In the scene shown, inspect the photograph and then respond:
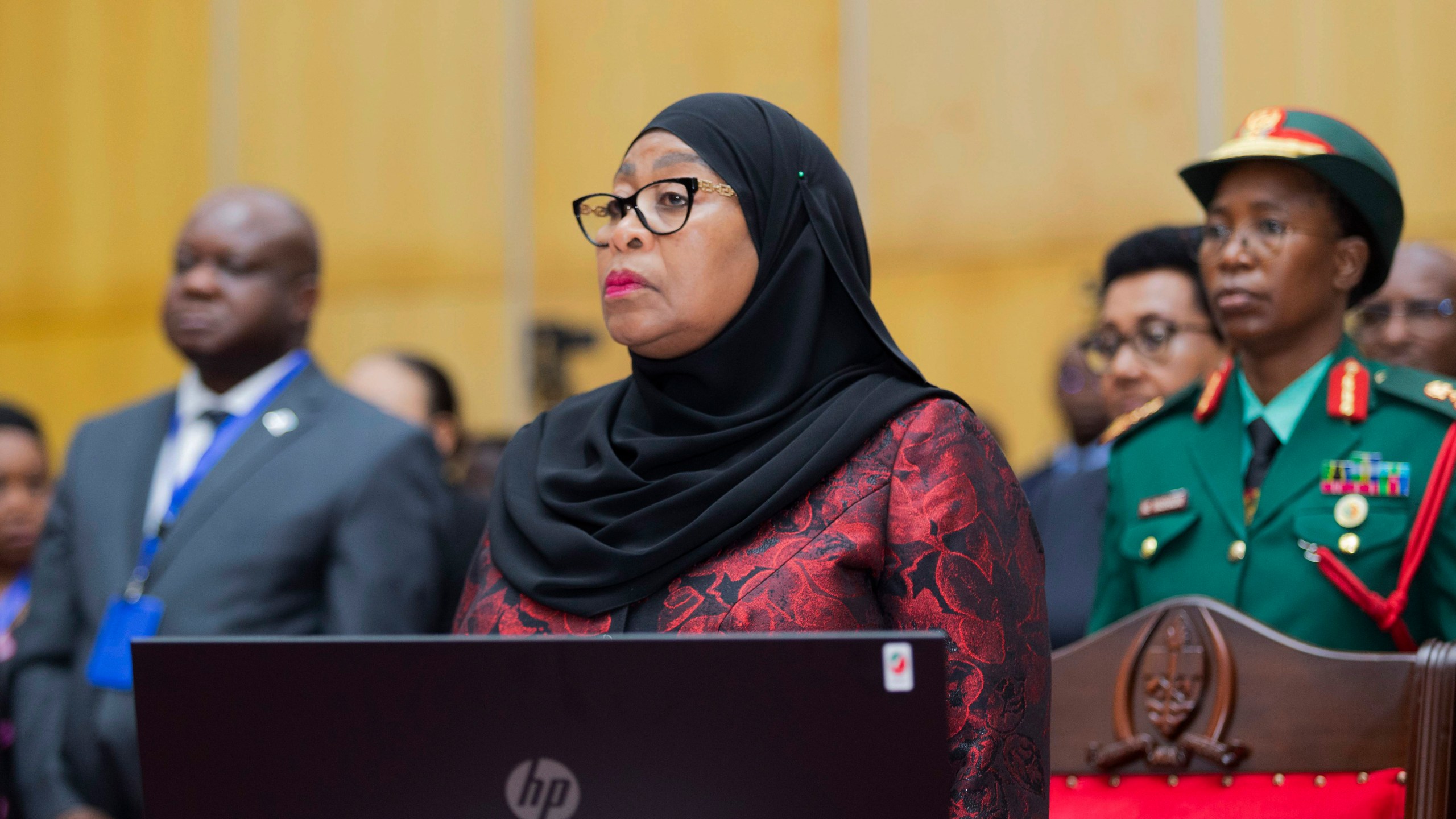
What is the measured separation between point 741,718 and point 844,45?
4.80 metres

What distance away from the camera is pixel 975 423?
61.6 inches

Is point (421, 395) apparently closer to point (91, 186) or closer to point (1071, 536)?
point (1071, 536)

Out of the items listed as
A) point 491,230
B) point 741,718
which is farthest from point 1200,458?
point 491,230

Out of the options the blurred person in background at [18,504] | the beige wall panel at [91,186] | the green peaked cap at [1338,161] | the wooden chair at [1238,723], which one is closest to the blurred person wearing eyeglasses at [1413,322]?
the green peaked cap at [1338,161]

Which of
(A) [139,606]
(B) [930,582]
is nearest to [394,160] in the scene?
(A) [139,606]

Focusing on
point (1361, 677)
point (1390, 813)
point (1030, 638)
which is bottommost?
point (1390, 813)

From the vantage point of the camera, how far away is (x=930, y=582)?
1.44 m

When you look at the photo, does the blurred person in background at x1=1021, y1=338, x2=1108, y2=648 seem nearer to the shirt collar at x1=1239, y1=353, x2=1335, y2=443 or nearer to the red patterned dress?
the shirt collar at x1=1239, y1=353, x2=1335, y2=443

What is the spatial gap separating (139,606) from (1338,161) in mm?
2128

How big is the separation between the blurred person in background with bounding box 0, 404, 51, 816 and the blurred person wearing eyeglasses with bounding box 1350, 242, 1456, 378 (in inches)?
117

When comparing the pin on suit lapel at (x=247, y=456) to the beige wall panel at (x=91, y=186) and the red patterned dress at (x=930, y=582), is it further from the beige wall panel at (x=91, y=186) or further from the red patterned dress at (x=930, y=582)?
the beige wall panel at (x=91, y=186)

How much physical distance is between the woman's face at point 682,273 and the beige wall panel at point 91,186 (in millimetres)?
5303

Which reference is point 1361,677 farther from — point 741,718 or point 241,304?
point 241,304

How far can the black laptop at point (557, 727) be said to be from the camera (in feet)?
3.63
